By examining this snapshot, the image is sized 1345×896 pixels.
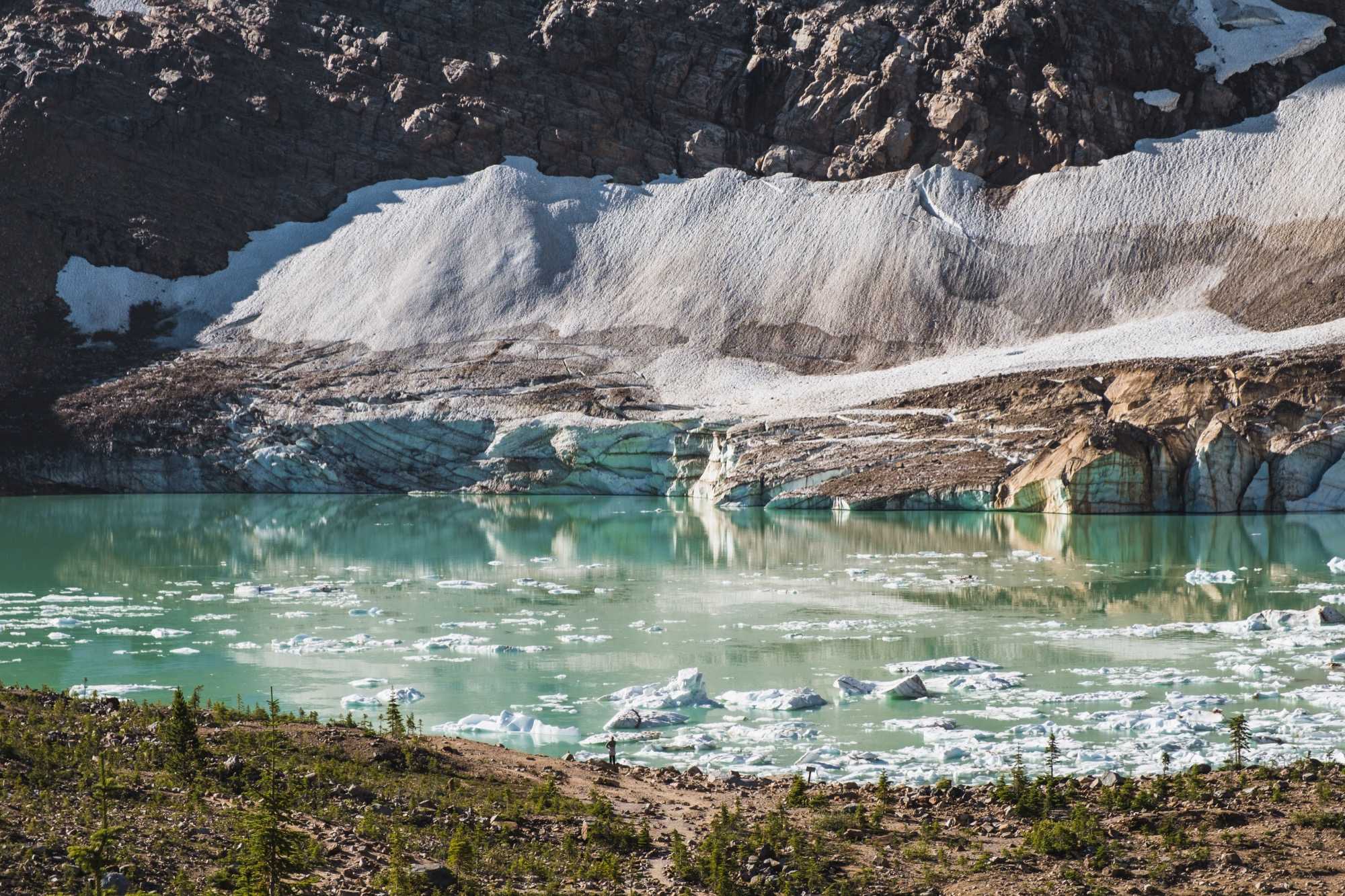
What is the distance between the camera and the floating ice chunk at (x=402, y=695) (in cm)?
1617

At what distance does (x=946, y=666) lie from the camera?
17.8 meters

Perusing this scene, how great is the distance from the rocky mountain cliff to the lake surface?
2309cm

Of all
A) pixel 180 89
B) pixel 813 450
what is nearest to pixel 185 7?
pixel 180 89

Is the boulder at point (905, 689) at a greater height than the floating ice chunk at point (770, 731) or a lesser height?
greater

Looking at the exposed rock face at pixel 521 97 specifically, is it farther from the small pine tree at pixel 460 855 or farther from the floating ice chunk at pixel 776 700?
the small pine tree at pixel 460 855

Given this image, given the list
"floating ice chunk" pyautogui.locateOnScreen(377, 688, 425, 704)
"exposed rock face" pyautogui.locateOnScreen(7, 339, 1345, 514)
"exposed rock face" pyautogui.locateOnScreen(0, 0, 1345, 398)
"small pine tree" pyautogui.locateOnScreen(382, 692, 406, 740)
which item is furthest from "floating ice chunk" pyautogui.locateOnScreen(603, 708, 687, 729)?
"exposed rock face" pyautogui.locateOnScreen(0, 0, 1345, 398)

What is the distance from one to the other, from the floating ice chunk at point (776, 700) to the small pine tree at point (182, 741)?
22.4ft

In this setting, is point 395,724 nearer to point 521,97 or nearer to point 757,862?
point 757,862

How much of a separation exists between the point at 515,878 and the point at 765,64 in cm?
8160

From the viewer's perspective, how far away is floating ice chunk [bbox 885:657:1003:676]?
17.7 m

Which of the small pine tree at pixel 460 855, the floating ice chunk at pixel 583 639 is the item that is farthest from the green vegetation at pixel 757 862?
the floating ice chunk at pixel 583 639


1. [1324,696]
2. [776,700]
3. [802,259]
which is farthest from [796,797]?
[802,259]

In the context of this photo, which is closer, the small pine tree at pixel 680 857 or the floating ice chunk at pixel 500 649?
the small pine tree at pixel 680 857

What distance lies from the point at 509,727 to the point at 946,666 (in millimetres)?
6116
